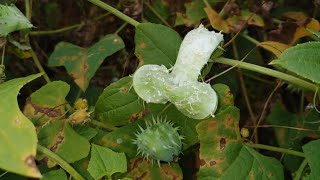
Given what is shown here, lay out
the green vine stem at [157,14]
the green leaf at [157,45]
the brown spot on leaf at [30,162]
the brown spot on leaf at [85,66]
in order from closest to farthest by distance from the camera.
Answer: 1. the brown spot on leaf at [30,162]
2. the green leaf at [157,45]
3. the brown spot on leaf at [85,66]
4. the green vine stem at [157,14]

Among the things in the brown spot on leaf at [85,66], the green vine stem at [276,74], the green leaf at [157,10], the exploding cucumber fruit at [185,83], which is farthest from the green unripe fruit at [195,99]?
the green leaf at [157,10]

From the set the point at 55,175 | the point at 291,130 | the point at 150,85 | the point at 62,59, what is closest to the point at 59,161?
the point at 55,175

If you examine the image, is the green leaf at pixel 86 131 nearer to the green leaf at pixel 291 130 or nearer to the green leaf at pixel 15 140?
the green leaf at pixel 15 140

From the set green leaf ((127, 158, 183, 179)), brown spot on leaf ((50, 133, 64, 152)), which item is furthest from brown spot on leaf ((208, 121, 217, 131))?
brown spot on leaf ((50, 133, 64, 152))

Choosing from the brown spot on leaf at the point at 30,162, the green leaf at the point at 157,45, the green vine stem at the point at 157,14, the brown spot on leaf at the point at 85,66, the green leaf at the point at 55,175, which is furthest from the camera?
the green vine stem at the point at 157,14

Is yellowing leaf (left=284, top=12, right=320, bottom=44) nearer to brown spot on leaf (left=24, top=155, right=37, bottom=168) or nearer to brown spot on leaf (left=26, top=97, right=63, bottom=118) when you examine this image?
brown spot on leaf (left=26, top=97, right=63, bottom=118)

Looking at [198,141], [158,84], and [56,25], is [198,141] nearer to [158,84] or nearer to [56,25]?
[158,84]
